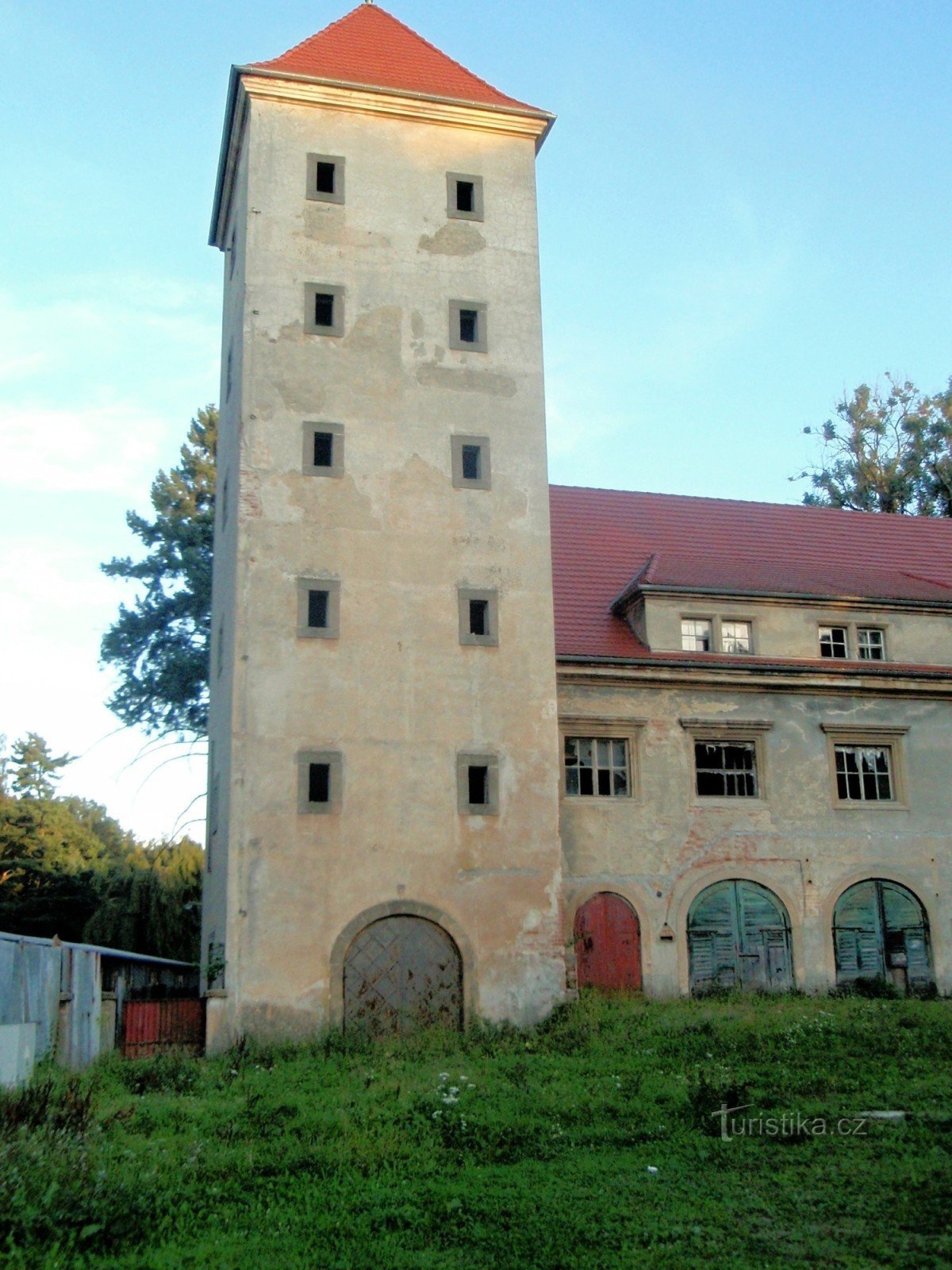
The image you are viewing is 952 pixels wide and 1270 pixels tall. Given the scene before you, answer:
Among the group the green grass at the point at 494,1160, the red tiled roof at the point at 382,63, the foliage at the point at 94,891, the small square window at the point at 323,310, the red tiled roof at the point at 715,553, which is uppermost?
the red tiled roof at the point at 382,63

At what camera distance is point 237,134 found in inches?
1200

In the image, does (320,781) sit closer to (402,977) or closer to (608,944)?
(402,977)

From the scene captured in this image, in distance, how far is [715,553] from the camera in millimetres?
33438

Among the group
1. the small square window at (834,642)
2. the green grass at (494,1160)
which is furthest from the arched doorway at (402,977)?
the small square window at (834,642)

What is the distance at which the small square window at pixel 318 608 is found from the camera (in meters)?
25.9

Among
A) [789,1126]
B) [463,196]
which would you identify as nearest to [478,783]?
[789,1126]

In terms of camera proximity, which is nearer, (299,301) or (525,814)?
(525,814)

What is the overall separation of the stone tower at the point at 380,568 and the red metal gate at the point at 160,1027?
0.54 metres

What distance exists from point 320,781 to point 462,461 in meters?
7.25

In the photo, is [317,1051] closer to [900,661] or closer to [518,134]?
[900,661]

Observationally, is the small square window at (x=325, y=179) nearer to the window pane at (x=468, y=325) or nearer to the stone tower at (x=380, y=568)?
the stone tower at (x=380, y=568)

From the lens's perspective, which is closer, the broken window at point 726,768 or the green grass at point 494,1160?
the green grass at point 494,1160

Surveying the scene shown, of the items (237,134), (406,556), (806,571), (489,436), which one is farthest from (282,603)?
(806,571)

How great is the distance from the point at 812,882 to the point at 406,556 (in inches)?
435
